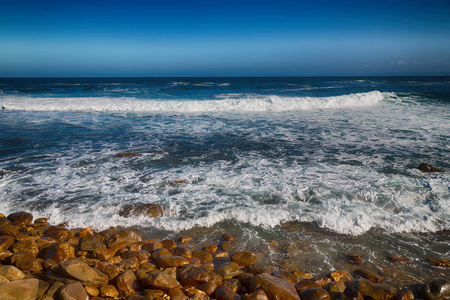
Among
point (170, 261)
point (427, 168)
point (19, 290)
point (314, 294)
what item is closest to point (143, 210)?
point (170, 261)

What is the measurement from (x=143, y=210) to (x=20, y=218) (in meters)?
1.98

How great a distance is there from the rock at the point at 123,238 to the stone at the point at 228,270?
1.43 meters

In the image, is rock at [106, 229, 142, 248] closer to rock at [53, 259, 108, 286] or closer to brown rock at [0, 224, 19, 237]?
rock at [53, 259, 108, 286]

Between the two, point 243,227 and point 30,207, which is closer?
point 243,227

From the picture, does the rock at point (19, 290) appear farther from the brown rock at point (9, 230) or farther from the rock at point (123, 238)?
the brown rock at point (9, 230)

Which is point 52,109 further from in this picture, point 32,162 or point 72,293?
point 72,293

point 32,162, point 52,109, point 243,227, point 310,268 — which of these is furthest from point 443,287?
point 52,109

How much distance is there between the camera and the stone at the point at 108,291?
2975mm

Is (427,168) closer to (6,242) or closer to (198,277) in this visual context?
(198,277)

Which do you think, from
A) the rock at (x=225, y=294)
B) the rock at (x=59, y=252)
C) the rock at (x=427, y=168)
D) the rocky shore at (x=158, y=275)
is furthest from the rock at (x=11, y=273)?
the rock at (x=427, y=168)

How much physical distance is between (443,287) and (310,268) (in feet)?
4.54

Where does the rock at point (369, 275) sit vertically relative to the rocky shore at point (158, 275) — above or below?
below

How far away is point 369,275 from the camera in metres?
3.40

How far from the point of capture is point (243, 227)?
4.59 m
